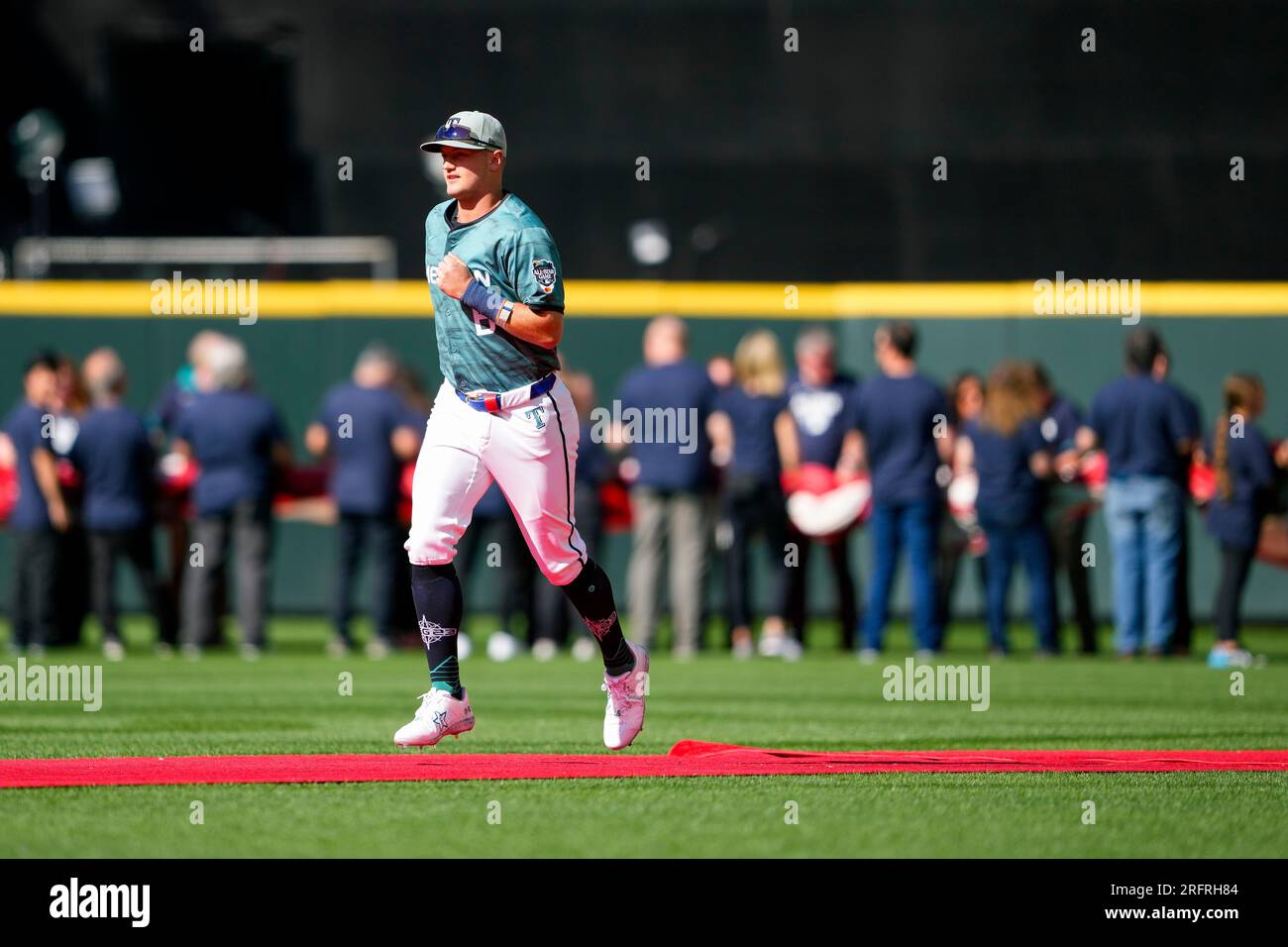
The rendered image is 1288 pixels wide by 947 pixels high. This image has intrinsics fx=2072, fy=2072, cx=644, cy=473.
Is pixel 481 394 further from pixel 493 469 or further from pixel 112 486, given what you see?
pixel 112 486

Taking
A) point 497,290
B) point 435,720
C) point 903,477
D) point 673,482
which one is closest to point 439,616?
point 435,720

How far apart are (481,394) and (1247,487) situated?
817 centimetres

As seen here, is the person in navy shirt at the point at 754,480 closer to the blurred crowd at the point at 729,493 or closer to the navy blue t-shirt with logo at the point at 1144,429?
the blurred crowd at the point at 729,493

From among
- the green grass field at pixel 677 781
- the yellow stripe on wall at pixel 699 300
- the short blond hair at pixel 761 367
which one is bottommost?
the green grass field at pixel 677 781

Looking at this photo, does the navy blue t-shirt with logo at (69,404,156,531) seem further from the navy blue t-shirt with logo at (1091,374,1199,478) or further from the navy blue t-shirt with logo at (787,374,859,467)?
the navy blue t-shirt with logo at (1091,374,1199,478)

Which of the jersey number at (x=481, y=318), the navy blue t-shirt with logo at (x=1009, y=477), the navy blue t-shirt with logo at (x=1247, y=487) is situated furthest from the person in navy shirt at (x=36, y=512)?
the navy blue t-shirt with logo at (x=1247, y=487)

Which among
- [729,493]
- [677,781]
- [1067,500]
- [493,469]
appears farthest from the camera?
[1067,500]

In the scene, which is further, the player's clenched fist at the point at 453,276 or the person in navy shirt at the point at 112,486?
the person in navy shirt at the point at 112,486

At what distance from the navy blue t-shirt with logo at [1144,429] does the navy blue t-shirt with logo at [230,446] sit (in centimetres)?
599

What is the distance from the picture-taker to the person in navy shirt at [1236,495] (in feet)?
46.5

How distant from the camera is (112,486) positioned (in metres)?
15.0

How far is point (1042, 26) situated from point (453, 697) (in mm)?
18646

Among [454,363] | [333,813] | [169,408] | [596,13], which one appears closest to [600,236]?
[596,13]

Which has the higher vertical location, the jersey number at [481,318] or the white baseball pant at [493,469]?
the jersey number at [481,318]
